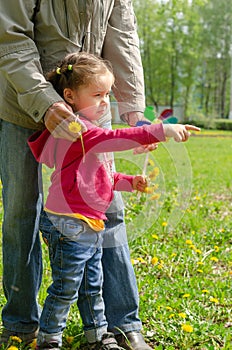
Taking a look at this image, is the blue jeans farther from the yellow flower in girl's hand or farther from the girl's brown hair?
the girl's brown hair

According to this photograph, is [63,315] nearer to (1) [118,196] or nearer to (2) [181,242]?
(1) [118,196]

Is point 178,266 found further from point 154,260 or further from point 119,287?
point 119,287

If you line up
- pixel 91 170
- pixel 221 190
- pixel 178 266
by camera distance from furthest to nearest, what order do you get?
pixel 221 190 < pixel 178 266 < pixel 91 170

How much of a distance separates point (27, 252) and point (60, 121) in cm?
73

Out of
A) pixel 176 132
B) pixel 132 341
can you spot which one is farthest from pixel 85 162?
pixel 132 341

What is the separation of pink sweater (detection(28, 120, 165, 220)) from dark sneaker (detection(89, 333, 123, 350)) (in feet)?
1.95

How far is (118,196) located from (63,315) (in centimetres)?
60

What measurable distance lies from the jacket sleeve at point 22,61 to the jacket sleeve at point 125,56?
0.51 meters

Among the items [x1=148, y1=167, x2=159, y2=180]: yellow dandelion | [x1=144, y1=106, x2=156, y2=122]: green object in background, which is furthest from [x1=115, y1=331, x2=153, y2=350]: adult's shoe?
[x1=144, y1=106, x2=156, y2=122]: green object in background

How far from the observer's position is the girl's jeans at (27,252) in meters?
2.60

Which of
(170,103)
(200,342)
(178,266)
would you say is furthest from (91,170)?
(170,103)

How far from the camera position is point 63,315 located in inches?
100

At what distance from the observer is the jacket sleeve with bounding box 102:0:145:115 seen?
2799 millimetres

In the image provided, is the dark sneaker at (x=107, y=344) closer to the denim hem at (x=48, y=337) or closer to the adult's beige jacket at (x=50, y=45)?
the denim hem at (x=48, y=337)
